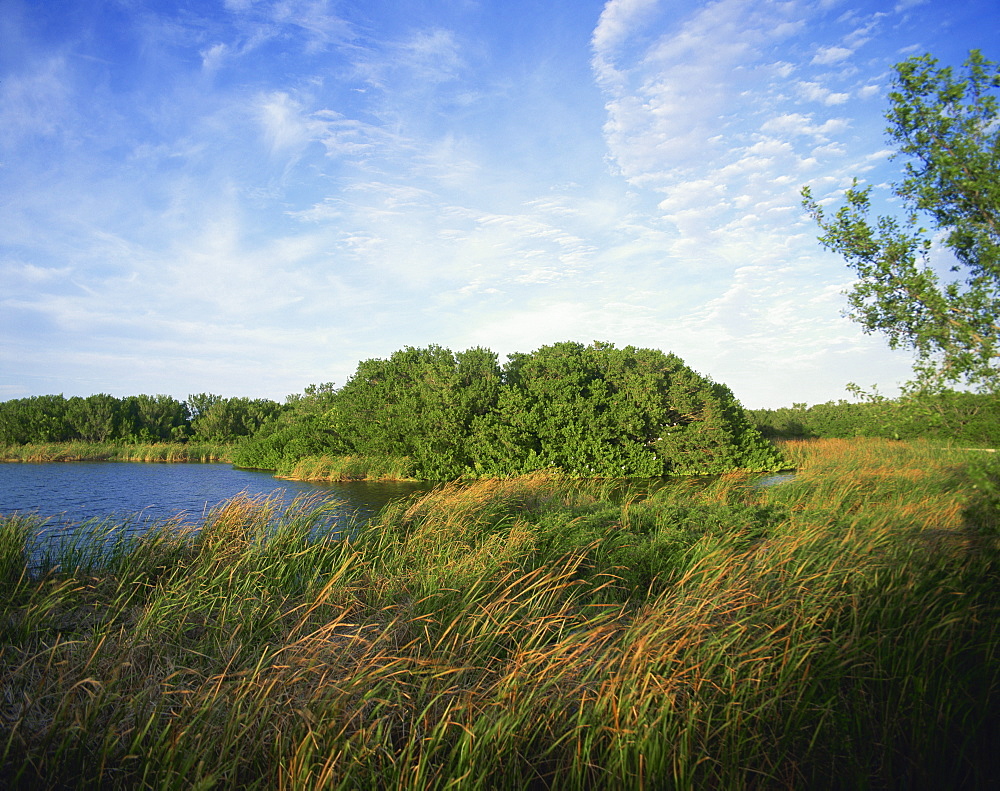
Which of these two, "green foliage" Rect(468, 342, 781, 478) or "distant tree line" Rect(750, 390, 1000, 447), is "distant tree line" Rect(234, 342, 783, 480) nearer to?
"green foliage" Rect(468, 342, 781, 478)

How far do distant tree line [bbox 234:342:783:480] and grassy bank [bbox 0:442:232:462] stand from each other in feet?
64.3

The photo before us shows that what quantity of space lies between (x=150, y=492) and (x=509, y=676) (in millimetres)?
20464

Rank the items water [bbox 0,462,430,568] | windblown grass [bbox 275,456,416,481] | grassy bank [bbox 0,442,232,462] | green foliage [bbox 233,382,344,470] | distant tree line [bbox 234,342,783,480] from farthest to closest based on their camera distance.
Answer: grassy bank [bbox 0,442,232,462]
green foliage [bbox 233,382,344,470]
windblown grass [bbox 275,456,416,481]
distant tree line [bbox 234,342,783,480]
water [bbox 0,462,430,568]

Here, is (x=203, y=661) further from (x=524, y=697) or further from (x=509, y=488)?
(x=509, y=488)

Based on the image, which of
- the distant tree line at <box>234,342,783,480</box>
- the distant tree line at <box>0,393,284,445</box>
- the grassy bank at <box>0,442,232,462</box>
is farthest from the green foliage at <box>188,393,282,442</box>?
the distant tree line at <box>234,342,783,480</box>

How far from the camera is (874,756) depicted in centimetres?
303

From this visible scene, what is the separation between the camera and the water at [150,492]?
13.6m

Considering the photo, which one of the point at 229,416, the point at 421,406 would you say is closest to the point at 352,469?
the point at 421,406

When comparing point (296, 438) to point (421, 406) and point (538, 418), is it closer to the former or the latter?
point (421, 406)

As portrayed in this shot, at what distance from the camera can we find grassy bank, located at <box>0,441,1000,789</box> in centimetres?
265

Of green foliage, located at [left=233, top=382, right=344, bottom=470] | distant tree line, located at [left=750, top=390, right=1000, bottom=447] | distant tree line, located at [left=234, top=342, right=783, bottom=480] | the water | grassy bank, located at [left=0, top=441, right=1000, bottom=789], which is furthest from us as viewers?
green foliage, located at [left=233, top=382, right=344, bottom=470]

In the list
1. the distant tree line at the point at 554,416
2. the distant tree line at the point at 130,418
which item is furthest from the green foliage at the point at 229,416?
the distant tree line at the point at 554,416

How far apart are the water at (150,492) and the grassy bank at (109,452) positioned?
869cm

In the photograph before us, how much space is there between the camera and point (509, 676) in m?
2.94
